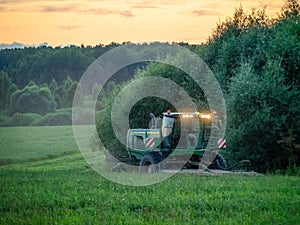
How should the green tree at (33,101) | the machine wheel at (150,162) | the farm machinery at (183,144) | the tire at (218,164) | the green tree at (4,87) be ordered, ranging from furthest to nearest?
the green tree at (4,87) → the green tree at (33,101) → the tire at (218,164) → the farm machinery at (183,144) → the machine wheel at (150,162)

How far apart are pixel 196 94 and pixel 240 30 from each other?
447 cm

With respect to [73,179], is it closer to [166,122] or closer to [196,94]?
[166,122]

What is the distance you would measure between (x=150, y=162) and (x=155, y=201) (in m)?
10.3

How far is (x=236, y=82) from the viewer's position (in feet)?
101

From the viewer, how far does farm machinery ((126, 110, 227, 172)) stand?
26.1 meters

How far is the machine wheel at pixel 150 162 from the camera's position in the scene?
85.1ft

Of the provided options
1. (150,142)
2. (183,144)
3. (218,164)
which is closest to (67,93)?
(150,142)

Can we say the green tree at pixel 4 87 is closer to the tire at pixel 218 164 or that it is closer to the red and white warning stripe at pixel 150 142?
the red and white warning stripe at pixel 150 142

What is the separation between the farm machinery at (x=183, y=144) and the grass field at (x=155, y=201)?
2.55 m

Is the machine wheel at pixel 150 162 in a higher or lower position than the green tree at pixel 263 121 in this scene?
lower

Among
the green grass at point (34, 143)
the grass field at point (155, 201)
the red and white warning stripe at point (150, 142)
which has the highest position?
the red and white warning stripe at point (150, 142)

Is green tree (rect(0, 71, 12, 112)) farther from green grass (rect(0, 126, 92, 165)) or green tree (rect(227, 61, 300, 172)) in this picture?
green tree (rect(227, 61, 300, 172))

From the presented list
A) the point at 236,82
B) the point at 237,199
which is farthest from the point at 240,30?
the point at 237,199

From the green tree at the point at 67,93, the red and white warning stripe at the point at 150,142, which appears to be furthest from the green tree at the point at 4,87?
the red and white warning stripe at the point at 150,142
